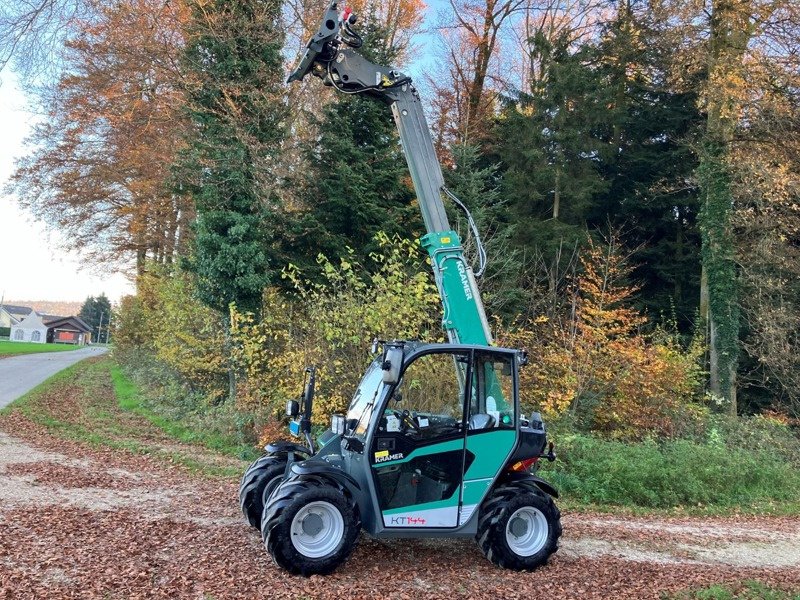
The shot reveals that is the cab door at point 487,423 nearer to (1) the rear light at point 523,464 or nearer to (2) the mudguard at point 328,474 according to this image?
(1) the rear light at point 523,464

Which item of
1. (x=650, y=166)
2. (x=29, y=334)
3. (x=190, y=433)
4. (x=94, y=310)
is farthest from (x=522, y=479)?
(x=94, y=310)

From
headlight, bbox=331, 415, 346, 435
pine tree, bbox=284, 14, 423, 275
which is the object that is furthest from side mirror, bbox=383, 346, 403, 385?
pine tree, bbox=284, 14, 423, 275

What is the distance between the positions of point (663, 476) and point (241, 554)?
736cm

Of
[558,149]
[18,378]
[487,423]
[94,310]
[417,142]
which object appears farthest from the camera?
[94,310]

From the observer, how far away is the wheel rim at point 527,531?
20.8ft

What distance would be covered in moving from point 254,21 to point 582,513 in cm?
1357

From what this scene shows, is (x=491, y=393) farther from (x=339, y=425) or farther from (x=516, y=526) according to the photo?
(x=339, y=425)

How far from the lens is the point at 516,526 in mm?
6453

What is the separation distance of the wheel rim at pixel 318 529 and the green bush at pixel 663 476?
555cm

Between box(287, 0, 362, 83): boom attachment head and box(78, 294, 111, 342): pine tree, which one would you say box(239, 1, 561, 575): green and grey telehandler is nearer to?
box(287, 0, 362, 83): boom attachment head

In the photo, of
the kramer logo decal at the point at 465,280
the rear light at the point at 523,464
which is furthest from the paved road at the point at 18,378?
the rear light at the point at 523,464

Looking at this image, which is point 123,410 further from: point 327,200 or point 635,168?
point 635,168

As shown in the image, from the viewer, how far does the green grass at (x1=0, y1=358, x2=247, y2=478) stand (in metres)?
11.4

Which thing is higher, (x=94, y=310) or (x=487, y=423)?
(x=94, y=310)
